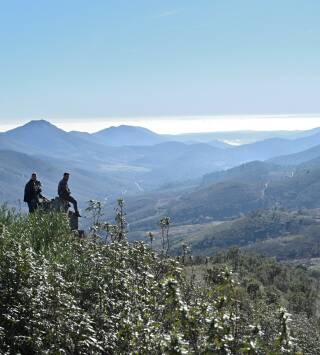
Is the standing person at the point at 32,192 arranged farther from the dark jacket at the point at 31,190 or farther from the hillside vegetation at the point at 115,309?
the hillside vegetation at the point at 115,309

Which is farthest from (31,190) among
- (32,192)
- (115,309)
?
(115,309)

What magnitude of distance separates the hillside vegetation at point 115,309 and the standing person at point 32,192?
11459 millimetres

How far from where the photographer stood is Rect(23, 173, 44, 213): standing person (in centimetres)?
2536

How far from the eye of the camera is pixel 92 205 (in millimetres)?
15891

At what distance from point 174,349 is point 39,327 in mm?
4356

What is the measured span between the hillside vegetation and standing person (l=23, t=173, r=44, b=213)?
11459 mm

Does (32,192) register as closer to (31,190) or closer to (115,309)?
(31,190)

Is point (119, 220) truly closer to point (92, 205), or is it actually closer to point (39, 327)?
point (92, 205)

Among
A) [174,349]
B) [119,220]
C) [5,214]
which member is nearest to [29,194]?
[5,214]

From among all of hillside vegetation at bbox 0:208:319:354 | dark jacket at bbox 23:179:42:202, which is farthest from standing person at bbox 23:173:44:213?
hillside vegetation at bbox 0:208:319:354

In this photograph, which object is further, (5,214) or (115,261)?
(5,214)

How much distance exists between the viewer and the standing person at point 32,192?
2536cm

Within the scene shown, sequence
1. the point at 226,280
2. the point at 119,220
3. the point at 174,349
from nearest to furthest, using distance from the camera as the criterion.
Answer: the point at 174,349 → the point at 226,280 → the point at 119,220

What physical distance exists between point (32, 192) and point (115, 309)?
16.0 meters
